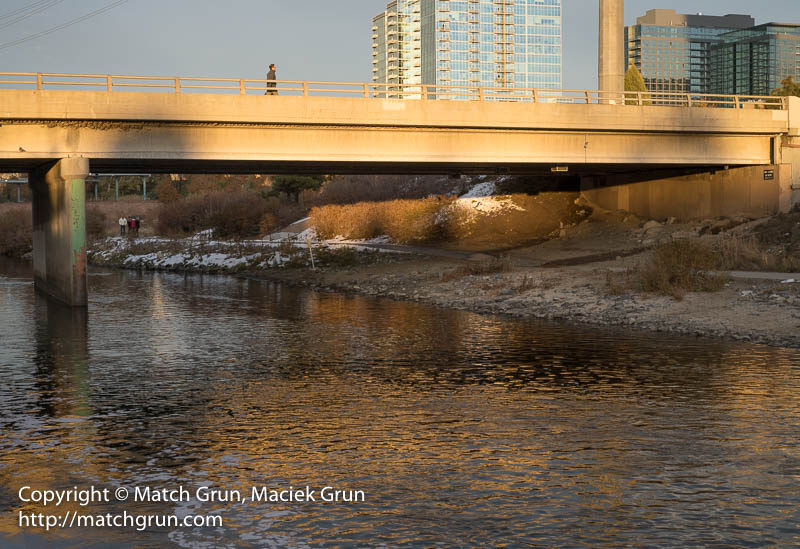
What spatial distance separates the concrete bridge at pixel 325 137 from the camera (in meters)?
36.5

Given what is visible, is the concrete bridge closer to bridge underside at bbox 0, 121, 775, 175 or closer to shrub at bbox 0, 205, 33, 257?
bridge underside at bbox 0, 121, 775, 175

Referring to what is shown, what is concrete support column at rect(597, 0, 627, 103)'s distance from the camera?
210 ft

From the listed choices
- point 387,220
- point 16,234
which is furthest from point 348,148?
point 16,234

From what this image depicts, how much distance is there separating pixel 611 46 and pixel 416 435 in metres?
54.7

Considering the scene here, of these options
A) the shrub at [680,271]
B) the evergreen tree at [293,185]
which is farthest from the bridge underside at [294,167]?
the evergreen tree at [293,185]

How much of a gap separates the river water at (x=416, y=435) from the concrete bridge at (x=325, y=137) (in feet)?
38.2

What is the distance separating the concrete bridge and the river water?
38.2 feet

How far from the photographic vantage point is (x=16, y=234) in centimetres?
8050

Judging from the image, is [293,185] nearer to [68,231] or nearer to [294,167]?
[294,167]

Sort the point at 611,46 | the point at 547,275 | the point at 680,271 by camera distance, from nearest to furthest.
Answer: the point at 680,271 → the point at 547,275 → the point at 611,46

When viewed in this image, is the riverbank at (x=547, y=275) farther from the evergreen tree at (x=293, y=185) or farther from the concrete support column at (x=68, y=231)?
the evergreen tree at (x=293, y=185)

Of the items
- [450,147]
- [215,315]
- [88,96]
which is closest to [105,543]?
[215,315]

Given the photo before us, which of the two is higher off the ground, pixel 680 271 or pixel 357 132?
pixel 357 132

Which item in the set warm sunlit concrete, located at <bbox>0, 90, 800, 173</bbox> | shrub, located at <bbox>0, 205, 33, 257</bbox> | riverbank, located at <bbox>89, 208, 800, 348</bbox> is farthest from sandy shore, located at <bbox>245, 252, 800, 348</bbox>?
shrub, located at <bbox>0, 205, 33, 257</bbox>
